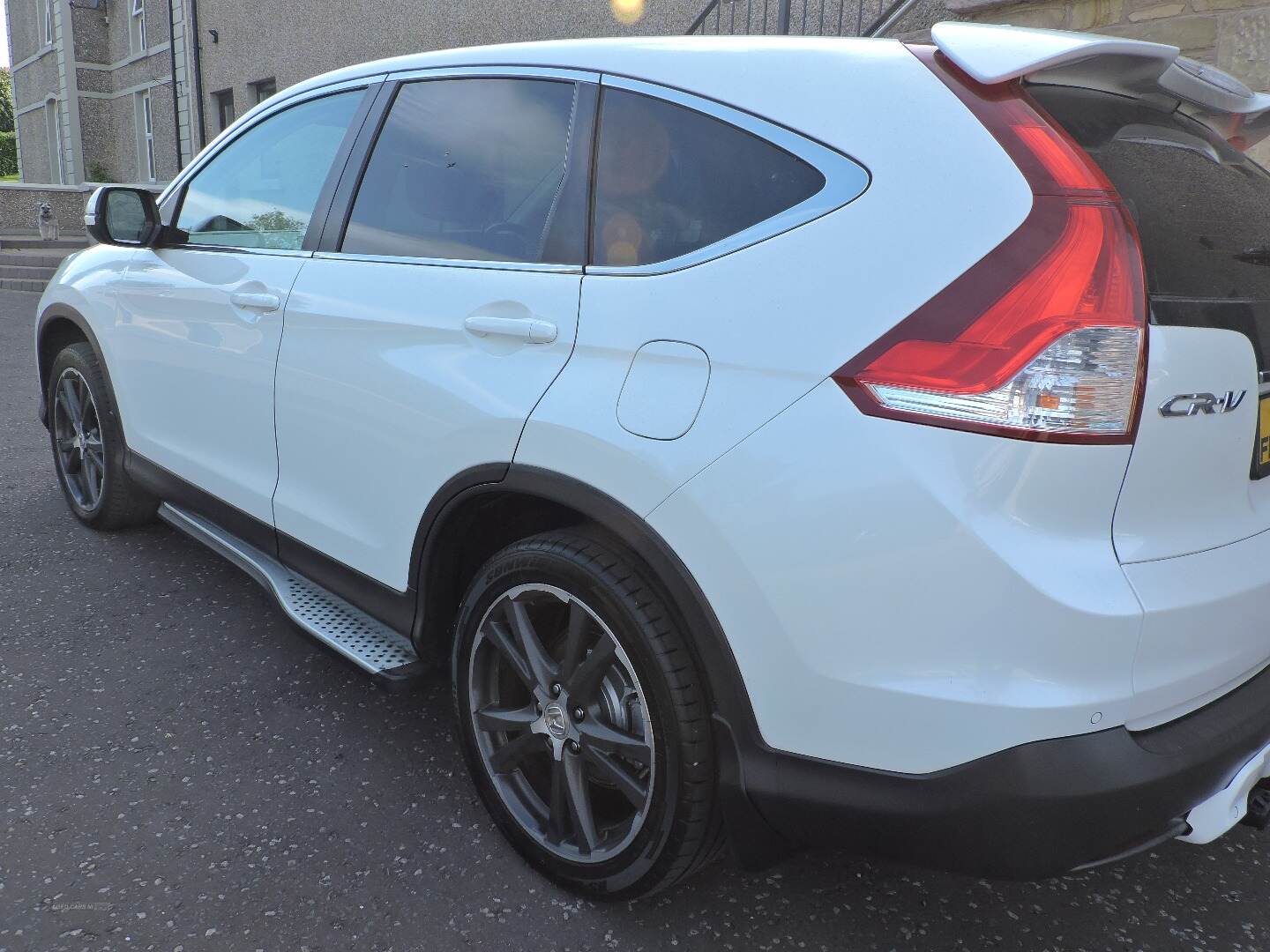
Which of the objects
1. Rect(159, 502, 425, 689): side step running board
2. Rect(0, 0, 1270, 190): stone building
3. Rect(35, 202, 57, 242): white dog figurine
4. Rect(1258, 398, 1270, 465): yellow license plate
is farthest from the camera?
Rect(35, 202, 57, 242): white dog figurine

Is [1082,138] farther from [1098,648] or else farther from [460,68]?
[460,68]

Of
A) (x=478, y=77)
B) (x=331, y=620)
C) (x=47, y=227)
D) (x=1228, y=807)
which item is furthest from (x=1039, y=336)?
(x=47, y=227)

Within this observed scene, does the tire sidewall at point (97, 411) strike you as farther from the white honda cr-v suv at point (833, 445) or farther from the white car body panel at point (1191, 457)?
the white car body panel at point (1191, 457)

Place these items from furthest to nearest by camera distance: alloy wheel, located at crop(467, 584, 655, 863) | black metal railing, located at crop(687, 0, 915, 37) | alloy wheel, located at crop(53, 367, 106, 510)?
black metal railing, located at crop(687, 0, 915, 37), alloy wheel, located at crop(53, 367, 106, 510), alloy wheel, located at crop(467, 584, 655, 863)

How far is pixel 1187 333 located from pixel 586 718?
1.26m

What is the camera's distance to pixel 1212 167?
1861mm

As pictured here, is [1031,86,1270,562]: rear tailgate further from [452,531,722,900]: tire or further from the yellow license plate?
[452,531,722,900]: tire

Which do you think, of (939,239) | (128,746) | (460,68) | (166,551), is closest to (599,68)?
(460,68)

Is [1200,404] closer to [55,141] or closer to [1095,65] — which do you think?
[1095,65]

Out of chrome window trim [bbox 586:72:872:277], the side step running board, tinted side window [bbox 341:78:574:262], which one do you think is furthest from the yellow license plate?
the side step running board

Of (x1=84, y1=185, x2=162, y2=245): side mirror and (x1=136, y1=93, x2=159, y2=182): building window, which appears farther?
(x1=136, y1=93, x2=159, y2=182): building window

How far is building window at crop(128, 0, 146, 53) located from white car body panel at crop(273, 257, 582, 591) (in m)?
25.0

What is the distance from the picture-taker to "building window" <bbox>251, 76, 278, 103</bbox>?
1722 centimetres

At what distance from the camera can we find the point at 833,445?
1491 mm
